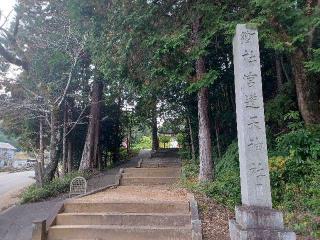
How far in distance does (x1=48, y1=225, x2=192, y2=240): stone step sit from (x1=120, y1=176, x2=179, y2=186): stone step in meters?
5.33

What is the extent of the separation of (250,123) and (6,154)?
203 ft

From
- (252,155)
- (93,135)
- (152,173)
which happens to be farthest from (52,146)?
(252,155)

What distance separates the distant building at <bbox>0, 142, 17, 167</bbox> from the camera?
5553 cm

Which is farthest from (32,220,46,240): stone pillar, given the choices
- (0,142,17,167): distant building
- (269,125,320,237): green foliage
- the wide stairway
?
(0,142,17,167): distant building

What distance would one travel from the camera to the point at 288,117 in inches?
381

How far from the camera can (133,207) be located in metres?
7.93

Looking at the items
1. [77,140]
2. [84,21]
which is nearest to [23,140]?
[77,140]

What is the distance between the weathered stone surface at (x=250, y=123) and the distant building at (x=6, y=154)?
5551 cm

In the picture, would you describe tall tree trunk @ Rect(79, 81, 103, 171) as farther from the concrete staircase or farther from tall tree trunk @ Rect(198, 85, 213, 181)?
tall tree trunk @ Rect(198, 85, 213, 181)

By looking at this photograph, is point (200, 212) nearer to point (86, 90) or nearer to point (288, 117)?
point (288, 117)

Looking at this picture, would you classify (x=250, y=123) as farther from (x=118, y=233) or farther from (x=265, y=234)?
(x=118, y=233)

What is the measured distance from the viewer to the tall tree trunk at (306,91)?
29.9 ft

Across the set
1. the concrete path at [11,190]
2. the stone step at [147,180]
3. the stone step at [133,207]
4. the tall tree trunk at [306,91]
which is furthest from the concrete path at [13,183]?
the tall tree trunk at [306,91]

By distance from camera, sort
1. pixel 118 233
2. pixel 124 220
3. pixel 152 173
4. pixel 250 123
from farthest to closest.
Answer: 1. pixel 152 173
2. pixel 124 220
3. pixel 118 233
4. pixel 250 123
